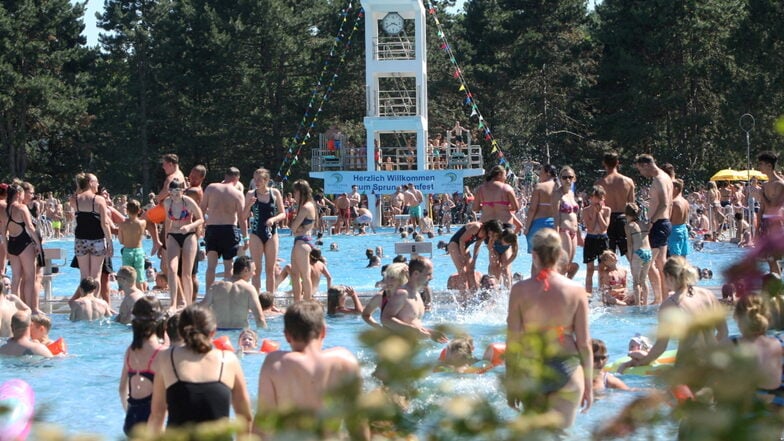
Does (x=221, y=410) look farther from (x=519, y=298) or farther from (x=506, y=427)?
(x=506, y=427)

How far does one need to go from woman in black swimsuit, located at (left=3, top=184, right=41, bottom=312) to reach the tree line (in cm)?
3316

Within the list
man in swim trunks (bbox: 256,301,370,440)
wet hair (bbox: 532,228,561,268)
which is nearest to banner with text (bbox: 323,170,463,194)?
wet hair (bbox: 532,228,561,268)

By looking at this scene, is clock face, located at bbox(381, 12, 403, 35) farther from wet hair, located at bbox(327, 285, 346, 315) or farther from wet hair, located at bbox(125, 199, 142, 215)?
wet hair, located at bbox(327, 285, 346, 315)

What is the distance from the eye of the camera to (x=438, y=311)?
1155 cm

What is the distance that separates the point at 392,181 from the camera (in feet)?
112

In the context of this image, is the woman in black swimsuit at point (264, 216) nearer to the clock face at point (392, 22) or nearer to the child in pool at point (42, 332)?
the child in pool at point (42, 332)

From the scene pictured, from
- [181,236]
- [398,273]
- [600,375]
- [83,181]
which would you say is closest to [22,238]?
[83,181]

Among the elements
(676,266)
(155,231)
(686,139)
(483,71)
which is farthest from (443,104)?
(676,266)

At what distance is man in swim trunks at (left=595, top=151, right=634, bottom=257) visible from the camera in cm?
1137

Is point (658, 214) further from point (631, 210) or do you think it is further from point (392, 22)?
point (392, 22)

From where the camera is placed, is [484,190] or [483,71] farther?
[483,71]

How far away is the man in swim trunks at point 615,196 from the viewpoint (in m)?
11.4

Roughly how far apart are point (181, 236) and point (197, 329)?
21.3 ft

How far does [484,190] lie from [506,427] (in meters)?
9.93
